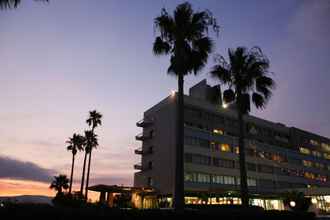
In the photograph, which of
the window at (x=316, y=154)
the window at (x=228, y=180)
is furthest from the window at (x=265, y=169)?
the window at (x=316, y=154)

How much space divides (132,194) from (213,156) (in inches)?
701

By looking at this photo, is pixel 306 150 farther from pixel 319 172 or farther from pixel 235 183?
pixel 235 183

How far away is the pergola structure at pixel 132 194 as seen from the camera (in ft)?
152

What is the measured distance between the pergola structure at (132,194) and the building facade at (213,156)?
2709 millimetres

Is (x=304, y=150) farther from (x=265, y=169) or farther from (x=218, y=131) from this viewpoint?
(x=218, y=131)

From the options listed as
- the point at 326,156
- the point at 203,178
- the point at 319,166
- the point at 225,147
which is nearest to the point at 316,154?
the point at 319,166

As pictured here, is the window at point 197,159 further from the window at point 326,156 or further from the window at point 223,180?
the window at point 326,156

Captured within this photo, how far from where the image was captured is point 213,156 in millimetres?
61250

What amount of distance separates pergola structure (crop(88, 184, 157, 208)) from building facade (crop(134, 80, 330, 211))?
271 cm

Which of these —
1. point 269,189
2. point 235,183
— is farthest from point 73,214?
point 269,189

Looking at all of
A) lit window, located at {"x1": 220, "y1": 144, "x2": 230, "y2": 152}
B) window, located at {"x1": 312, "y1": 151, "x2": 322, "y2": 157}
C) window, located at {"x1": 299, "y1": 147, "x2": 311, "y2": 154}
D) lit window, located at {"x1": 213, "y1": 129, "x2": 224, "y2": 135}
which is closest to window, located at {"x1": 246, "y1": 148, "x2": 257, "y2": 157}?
lit window, located at {"x1": 220, "y1": 144, "x2": 230, "y2": 152}

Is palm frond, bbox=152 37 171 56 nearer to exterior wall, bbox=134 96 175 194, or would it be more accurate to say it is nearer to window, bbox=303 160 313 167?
exterior wall, bbox=134 96 175 194

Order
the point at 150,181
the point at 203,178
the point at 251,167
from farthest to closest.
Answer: the point at 251,167 → the point at 150,181 → the point at 203,178

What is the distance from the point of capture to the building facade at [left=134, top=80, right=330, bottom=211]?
56875 mm
